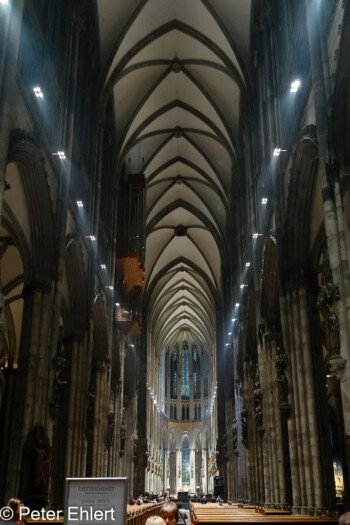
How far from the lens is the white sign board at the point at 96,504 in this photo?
368cm

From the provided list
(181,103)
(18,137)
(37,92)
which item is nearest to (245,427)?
(181,103)

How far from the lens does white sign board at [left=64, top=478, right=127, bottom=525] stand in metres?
3.68

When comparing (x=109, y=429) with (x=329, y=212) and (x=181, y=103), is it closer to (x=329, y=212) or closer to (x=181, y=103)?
(x=181, y=103)

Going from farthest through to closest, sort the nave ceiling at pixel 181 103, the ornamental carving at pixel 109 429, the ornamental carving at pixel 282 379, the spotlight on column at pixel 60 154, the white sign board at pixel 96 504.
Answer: the ornamental carving at pixel 109 429 → the nave ceiling at pixel 181 103 → the spotlight on column at pixel 60 154 → the ornamental carving at pixel 282 379 → the white sign board at pixel 96 504

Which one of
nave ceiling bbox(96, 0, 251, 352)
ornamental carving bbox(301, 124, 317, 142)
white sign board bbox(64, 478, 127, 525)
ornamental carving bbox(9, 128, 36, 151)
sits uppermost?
nave ceiling bbox(96, 0, 251, 352)

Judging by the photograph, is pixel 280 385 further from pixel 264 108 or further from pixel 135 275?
pixel 135 275

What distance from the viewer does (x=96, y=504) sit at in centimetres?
370

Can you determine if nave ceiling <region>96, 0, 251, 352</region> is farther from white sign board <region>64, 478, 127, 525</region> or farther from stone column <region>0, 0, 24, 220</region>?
white sign board <region>64, 478, 127, 525</region>

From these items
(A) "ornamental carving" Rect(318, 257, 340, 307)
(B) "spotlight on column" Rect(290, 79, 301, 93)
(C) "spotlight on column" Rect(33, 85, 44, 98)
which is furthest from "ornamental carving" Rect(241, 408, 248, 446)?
(C) "spotlight on column" Rect(33, 85, 44, 98)

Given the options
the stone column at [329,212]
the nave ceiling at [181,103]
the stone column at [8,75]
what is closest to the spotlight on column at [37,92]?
the stone column at [8,75]

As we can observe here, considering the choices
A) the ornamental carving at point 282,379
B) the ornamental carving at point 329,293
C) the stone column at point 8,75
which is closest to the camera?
the ornamental carving at point 329,293

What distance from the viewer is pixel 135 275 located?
28469 millimetres

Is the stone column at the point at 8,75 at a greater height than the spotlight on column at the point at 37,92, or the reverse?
the spotlight on column at the point at 37,92

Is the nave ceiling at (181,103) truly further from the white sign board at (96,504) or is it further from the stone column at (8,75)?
the white sign board at (96,504)
